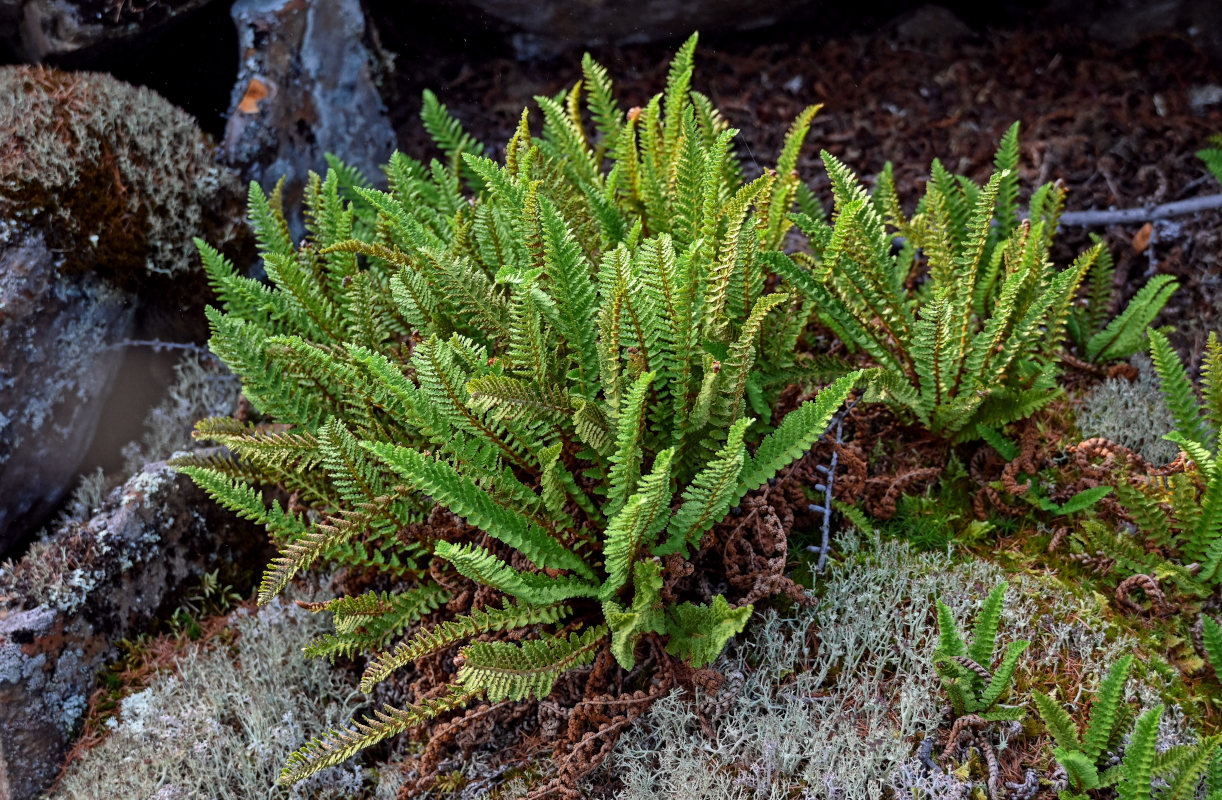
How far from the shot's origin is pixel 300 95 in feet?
14.1

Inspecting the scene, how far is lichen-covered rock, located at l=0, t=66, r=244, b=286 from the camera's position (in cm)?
347

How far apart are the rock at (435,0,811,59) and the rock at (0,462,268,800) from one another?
306cm

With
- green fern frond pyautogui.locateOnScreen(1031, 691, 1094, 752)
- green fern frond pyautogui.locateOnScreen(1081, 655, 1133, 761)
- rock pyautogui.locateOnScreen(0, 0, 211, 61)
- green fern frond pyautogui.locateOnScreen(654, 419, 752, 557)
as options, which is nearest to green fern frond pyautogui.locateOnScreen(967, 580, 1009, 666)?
green fern frond pyautogui.locateOnScreen(1031, 691, 1094, 752)

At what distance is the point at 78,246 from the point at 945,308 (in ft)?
10.6

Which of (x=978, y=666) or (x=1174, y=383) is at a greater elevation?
(x=1174, y=383)

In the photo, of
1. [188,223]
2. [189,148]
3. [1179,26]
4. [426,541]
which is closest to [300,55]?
[189,148]

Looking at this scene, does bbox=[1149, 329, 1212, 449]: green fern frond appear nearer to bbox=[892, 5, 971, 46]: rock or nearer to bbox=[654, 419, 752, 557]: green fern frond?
bbox=[654, 419, 752, 557]: green fern frond

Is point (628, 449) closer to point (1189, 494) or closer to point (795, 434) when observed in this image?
point (795, 434)

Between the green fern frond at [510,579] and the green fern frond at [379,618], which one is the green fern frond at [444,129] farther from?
the green fern frond at [510,579]

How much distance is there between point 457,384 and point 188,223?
2.01 meters

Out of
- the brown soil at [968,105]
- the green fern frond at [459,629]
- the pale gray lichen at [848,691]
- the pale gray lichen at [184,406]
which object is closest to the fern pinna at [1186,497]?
the pale gray lichen at [848,691]

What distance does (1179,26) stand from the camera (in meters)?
4.64

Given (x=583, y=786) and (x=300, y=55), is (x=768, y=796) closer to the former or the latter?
(x=583, y=786)

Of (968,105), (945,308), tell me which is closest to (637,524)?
(945,308)
